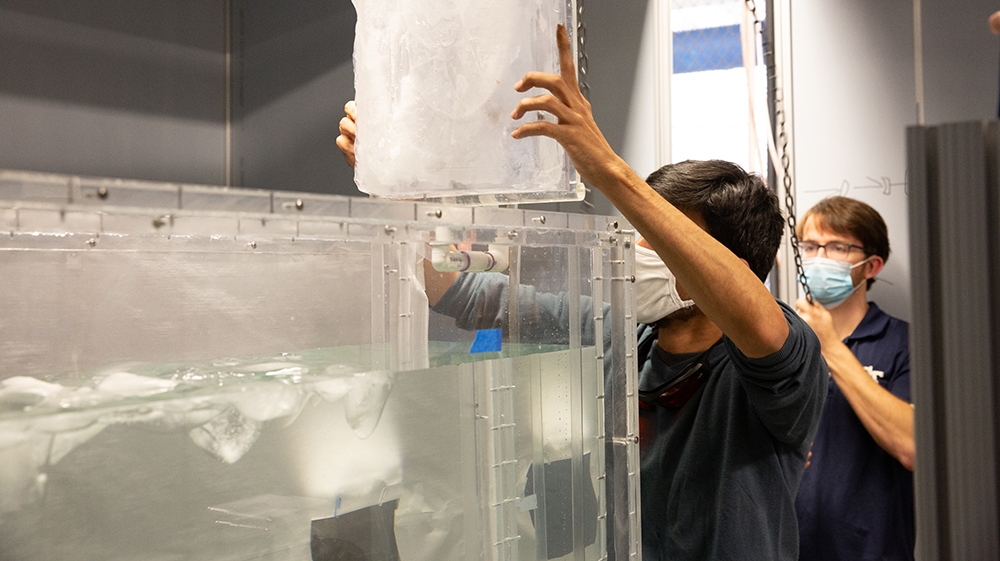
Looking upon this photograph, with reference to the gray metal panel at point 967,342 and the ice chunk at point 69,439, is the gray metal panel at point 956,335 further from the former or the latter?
the ice chunk at point 69,439

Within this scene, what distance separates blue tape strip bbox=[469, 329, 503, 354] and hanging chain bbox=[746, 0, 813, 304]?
2.37 feet

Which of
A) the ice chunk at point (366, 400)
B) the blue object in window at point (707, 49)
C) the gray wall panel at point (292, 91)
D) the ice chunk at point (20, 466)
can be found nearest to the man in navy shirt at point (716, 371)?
the ice chunk at point (366, 400)

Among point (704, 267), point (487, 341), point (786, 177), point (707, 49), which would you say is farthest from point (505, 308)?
point (707, 49)

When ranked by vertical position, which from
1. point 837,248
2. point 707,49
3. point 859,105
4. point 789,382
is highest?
point 707,49

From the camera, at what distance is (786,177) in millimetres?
1378

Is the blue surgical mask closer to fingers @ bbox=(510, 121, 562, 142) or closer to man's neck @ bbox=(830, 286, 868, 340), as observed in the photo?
man's neck @ bbox=(830, 286, 868, 340)

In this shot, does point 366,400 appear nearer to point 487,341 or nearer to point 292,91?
point 487,341

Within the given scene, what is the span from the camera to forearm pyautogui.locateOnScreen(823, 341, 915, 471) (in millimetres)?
1525

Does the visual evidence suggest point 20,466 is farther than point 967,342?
Yes

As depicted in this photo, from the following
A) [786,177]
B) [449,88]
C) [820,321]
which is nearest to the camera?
[449,88]

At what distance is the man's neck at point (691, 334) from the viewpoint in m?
1.28

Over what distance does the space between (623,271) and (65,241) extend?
56cm

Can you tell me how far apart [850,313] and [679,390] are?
672mm

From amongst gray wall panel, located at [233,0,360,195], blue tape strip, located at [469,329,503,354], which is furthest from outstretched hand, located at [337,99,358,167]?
gray wall panel, located at [233,0,360,195]
